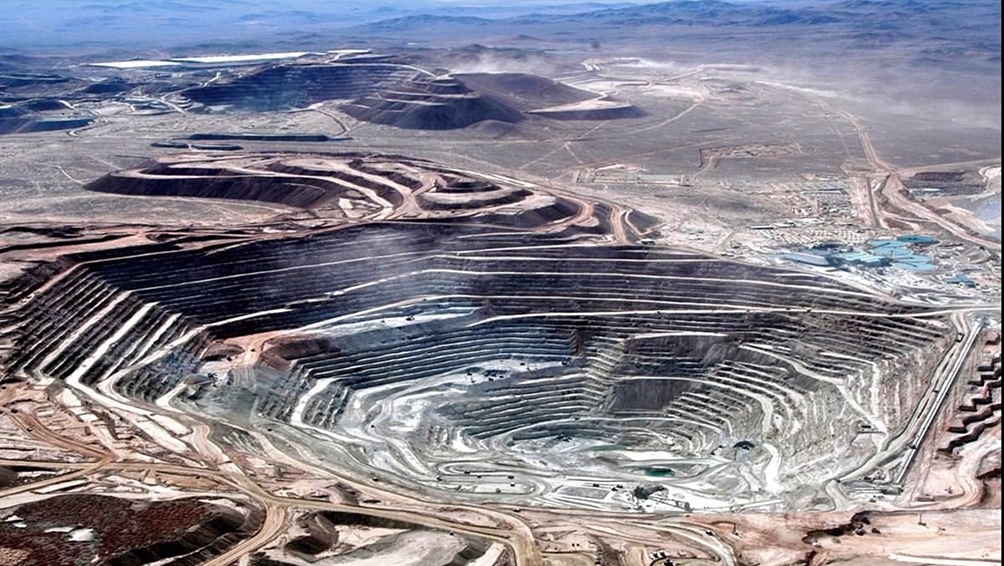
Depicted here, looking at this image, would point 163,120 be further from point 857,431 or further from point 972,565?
point 972,565

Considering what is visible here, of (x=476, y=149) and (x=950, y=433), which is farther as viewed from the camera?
(x=476, y=149)

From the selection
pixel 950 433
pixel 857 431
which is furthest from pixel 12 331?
pixel 950 433

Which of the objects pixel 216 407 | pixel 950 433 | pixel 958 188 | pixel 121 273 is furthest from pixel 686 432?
pixel 958 188

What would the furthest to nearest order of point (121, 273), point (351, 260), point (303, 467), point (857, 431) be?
point (351, 260), point (121, 273), point (857, 431), point (303, 467)

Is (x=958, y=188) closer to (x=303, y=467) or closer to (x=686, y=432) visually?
(x=686, y=432)

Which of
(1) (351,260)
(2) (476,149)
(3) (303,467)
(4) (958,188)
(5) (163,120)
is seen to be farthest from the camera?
(5) (163,120)

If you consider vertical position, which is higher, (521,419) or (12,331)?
(12,331)
